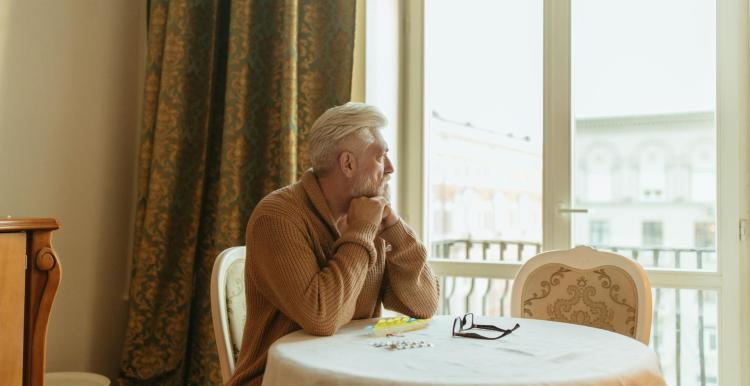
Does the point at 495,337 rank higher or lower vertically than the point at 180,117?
lower

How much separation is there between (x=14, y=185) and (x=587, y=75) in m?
2.31

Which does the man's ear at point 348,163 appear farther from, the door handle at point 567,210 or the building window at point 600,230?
the building window at point 600,230

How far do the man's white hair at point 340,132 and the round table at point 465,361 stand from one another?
1.56ft

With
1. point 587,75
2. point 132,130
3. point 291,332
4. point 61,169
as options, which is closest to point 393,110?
point 587,75

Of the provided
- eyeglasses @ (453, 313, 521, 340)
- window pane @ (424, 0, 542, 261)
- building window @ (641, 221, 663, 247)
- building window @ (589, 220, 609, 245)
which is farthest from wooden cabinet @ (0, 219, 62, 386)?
building window @ (641, 221, 663, 247)

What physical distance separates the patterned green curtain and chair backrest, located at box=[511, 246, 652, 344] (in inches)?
40.3

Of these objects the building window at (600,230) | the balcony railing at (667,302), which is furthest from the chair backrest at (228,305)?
the building window at (600,230)

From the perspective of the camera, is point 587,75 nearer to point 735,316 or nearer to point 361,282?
point 735,316

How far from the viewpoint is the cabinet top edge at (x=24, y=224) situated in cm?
170

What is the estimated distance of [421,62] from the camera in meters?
2.91

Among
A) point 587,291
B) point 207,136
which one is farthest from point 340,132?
point 207,136

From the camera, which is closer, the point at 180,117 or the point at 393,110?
the point at 180,117

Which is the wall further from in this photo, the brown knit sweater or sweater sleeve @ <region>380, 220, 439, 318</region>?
sweater sleeve @ <region>380, 220, 439, 318</region>

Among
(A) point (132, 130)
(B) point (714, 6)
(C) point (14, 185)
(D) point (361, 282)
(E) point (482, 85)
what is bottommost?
(D) point (361, 282)
